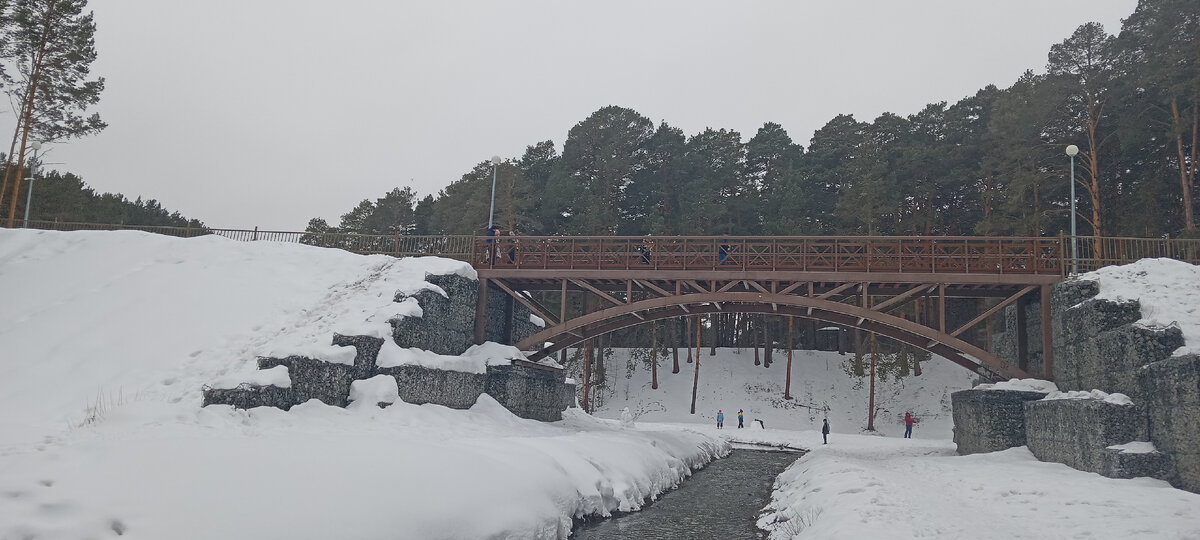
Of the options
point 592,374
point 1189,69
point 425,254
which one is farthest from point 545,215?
point 1189,69

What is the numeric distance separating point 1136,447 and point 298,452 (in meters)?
17.4

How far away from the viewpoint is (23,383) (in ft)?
51.9

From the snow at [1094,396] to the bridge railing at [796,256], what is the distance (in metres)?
5.00

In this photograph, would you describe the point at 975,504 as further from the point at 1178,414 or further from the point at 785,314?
the point at 785,314

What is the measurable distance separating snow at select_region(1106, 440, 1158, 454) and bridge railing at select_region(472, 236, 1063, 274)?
7193 mm

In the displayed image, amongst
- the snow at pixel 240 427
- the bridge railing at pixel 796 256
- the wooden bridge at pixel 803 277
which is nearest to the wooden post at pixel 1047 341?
the wooden bridge at pixel 803 277

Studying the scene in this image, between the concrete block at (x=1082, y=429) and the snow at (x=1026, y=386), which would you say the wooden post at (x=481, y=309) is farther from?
the concrete block at (x=1082, y=429)

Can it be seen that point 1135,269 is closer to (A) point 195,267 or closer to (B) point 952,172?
(B) point 952,172

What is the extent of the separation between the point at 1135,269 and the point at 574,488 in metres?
16.4

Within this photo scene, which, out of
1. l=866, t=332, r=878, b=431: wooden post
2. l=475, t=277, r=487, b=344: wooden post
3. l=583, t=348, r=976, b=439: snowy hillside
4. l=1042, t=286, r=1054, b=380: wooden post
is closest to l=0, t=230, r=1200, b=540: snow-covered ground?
l=475, t=277, r=487, b=344: wooden post


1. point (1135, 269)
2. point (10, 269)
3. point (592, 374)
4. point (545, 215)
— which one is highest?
point (545, 215)

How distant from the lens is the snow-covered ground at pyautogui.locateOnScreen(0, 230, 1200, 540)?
26.5 feet

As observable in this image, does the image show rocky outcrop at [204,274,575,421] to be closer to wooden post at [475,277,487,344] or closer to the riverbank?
wooden post at [475,277,487,344]

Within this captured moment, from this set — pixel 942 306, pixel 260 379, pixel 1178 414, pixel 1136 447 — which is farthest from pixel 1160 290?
pixel 260 379
